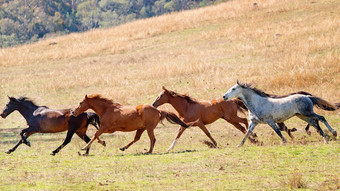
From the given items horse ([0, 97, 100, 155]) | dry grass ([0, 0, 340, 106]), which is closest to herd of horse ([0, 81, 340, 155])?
horse ([0, 97, 100, 155])

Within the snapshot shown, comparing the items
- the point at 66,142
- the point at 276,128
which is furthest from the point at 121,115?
the point at 276,128

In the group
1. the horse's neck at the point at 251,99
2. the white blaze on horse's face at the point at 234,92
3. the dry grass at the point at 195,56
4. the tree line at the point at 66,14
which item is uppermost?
the white blaze on horse's face at the point at 234,92

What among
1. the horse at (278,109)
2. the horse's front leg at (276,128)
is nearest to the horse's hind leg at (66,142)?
the horse at (278,109)

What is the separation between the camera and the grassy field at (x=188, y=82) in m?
9.95

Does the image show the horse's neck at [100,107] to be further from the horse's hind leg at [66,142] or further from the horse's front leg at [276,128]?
the horse's front leg at [276,128]

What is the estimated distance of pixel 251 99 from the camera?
13219 mm

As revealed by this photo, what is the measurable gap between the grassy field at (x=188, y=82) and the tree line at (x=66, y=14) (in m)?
36.3

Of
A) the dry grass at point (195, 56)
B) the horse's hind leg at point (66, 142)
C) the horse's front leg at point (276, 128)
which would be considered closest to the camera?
the horse's front leg at point (276, 128)

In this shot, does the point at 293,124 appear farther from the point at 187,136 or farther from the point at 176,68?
the point at 176,68

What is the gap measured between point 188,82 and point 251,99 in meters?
11.9

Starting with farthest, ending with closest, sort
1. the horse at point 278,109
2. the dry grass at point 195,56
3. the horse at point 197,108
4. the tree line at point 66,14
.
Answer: the tree line at point 66,14, the dry grass at point 195,56, the horse at point 197,108, the horse at point 278,109

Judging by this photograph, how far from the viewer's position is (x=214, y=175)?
9883 millimetres

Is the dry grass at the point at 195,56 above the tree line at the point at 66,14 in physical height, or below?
above

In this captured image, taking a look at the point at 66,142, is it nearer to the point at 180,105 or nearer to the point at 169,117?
the point at 169,117
